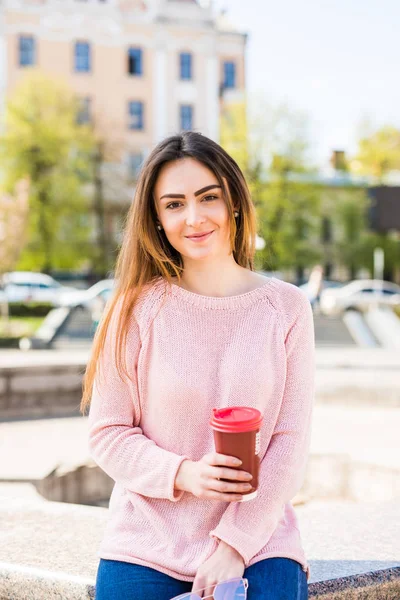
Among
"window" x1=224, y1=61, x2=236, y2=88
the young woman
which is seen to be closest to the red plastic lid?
the young woman

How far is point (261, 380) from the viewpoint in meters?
2.15

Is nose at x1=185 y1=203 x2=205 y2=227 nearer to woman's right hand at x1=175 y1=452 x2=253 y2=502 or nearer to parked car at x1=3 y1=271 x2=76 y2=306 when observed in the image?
woman's right hand at x1=175 y1=452 x2=253 y2=502

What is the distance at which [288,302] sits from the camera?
2285 mm

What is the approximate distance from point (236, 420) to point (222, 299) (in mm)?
580

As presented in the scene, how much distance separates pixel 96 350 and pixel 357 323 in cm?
1828

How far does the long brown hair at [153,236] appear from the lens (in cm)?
227

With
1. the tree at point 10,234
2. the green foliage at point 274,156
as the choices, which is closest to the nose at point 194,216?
the tree at point 10,234

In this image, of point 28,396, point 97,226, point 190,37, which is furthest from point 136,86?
point 28,396

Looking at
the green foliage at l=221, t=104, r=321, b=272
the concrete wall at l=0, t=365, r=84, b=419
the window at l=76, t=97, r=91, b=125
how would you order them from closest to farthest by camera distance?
the concrete wall at l=0, t=365, r=84, b=419
the green foliage at l=221, t=104, r=321, b=272
the window at l=76, t=97, r=91, b=125

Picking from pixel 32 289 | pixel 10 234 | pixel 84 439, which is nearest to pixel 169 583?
pixel 84 439

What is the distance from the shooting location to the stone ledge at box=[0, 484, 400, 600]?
250 cm

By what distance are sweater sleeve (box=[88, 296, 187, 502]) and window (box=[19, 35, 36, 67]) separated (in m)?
41.9

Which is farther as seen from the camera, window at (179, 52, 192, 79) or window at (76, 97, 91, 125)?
window at (179, 52, 192, 79)

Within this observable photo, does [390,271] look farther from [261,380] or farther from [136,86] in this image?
[261,380]
